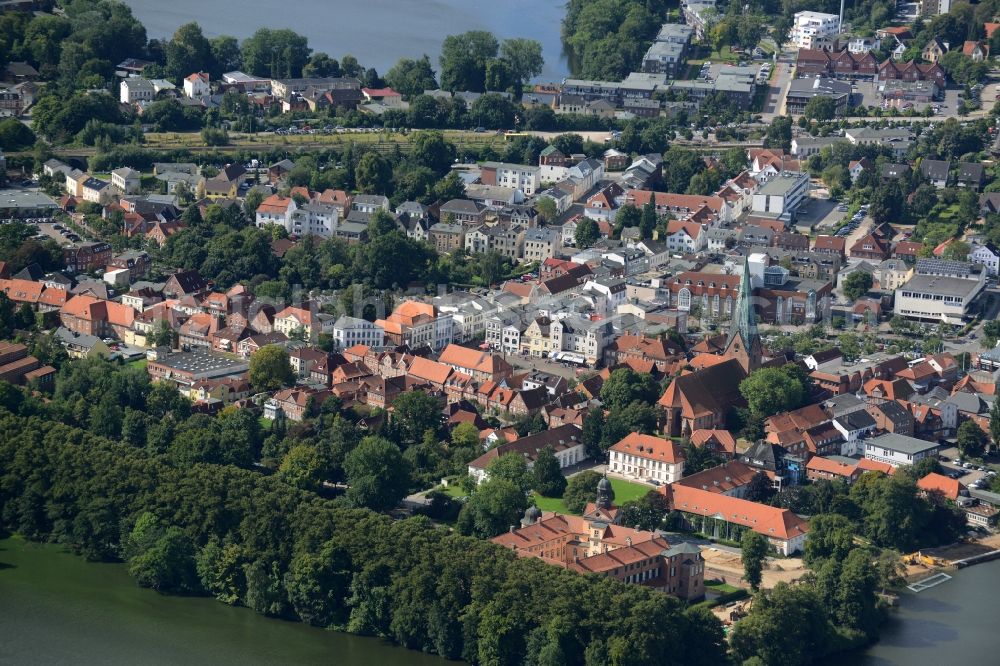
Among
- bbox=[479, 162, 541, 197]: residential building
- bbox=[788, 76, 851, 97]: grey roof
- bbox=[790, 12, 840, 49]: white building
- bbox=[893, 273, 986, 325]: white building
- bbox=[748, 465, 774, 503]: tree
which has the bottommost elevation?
bbox=[748, 465, 774, 503]: tree

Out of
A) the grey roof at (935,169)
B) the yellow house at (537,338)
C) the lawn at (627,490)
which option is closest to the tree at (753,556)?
the lawn at (627,490)

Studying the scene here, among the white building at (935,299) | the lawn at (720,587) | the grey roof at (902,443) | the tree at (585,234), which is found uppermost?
the tree at (585,234)

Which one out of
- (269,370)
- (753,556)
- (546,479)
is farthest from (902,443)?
(269,370)

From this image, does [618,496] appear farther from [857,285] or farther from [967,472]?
[857,285]

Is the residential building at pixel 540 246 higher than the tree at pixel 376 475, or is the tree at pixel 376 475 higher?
the residential building at pixel 540 246

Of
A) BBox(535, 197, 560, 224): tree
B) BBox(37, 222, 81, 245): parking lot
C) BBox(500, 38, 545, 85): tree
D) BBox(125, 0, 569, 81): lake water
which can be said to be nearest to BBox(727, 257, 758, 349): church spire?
BBox(535, 197, 560, 224): tree

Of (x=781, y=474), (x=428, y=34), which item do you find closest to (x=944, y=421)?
(x=781, y=474)

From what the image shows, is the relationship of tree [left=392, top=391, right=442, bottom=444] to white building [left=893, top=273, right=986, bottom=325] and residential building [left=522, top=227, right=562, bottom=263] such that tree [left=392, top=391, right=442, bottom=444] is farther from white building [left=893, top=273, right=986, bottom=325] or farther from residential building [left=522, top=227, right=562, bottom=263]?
white building [left=893, top=273, right=986, bottom=325]

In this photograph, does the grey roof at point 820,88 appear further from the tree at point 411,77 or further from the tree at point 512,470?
the tree at point 512,470
